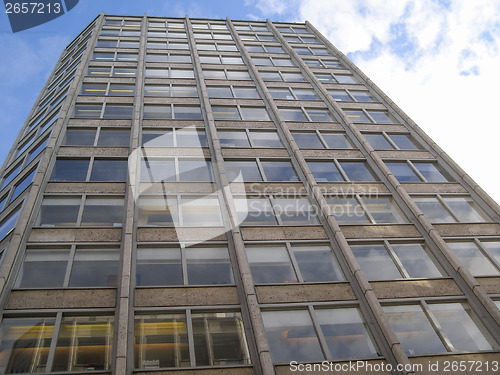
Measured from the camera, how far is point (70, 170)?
2159cm

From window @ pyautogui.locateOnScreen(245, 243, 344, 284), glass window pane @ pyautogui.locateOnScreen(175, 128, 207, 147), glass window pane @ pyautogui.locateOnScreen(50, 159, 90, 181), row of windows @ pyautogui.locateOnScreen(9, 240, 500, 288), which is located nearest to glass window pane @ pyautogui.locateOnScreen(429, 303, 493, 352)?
row of windows @ pyautogui.locateOnScreen(9, 240, 500, 288)

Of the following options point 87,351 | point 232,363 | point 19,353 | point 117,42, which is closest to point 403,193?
point 232,363

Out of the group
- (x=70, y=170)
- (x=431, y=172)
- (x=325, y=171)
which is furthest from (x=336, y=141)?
(x=70, y=170)

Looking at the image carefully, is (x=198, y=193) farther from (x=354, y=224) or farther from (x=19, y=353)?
(x=19, y=353)

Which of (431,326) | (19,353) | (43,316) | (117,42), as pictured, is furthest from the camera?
(117,42)

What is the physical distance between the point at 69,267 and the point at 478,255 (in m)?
17.9

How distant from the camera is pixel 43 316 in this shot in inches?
575

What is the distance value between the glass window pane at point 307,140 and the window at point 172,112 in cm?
642

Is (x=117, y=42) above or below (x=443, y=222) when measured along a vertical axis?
above

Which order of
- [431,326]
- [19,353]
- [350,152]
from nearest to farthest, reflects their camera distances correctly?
[19,353] → [431,326] → [350,152]

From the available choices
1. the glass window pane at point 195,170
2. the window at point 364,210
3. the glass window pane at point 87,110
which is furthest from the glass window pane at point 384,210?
the glass window pane at point 87,110

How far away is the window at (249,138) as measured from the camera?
83.3 ft

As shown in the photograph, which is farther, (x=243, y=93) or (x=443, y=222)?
(x=243, y=93)

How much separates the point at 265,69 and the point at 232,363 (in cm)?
2711
